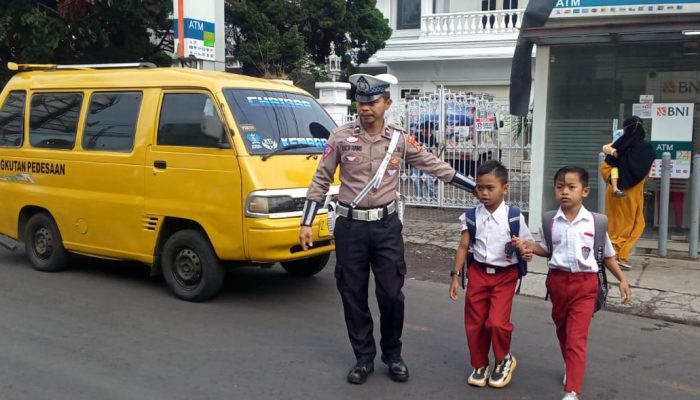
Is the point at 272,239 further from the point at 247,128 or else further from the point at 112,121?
the point at 112,121

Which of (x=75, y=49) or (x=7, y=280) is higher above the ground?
(x=75, y=49)

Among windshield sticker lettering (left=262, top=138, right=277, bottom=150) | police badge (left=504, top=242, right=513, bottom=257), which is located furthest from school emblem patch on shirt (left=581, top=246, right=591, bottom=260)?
windshield sticker lettering (left=262, top=138, right=277, bottom=150)

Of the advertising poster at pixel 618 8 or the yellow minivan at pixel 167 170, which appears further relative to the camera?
the advertising poster at pixel 618 8

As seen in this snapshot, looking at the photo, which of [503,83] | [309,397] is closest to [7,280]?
[309,397]

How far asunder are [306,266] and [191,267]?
4.59 ft

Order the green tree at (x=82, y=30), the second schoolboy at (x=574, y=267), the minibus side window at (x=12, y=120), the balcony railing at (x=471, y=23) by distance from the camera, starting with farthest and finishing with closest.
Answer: the balcony railing at (x=471, y=23) → the green tree at (x=82, y=30) → the minibus side window at (x=12, y=120) → the second schoolboy at (x=574, y=267)

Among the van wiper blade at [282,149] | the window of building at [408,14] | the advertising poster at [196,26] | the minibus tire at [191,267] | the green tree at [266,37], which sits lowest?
the minibus tire at [191,267]

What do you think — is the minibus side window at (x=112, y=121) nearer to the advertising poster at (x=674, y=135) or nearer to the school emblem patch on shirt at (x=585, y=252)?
the school emblem patch on shirt at (x=585, y=252)

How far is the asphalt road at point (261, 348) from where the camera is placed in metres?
4.15

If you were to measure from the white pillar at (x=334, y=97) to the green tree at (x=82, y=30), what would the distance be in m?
3.51

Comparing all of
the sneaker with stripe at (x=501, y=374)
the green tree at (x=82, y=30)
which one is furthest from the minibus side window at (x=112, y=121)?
the green tree at (x=82, y=30)

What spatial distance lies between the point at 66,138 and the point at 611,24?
649cm

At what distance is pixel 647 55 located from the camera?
883 cm

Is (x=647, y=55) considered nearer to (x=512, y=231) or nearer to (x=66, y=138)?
(x=512, y=231)
